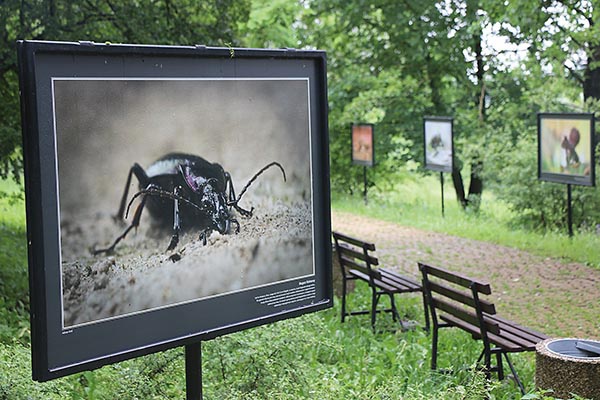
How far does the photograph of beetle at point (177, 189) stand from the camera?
11.4 feet

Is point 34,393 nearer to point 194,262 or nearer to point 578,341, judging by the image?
point 194,262

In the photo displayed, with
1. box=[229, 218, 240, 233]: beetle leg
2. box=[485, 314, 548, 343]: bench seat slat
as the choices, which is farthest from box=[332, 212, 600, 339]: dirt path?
box=[229, 218, 240, 233]: beetle leg

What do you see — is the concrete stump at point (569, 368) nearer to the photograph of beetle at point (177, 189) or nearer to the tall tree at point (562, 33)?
the photograph of beetle at point (177, 189)

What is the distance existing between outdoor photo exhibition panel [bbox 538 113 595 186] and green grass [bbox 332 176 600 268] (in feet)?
3.32

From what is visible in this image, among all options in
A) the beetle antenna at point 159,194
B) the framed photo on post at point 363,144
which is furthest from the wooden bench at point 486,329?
the framed photo on post at point 363,144

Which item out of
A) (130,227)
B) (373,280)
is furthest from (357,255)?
(130,227)

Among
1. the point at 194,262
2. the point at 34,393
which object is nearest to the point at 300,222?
the point at 194,262

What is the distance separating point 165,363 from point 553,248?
9.46 meters

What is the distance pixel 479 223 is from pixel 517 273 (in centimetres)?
589

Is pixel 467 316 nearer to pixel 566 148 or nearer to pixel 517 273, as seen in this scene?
pixel 517 273

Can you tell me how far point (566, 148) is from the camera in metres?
13.9

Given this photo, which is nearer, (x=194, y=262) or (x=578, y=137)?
(x=194, y=262)

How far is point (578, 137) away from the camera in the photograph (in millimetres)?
13547

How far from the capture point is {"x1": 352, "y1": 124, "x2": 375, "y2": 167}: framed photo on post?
21.0 m
